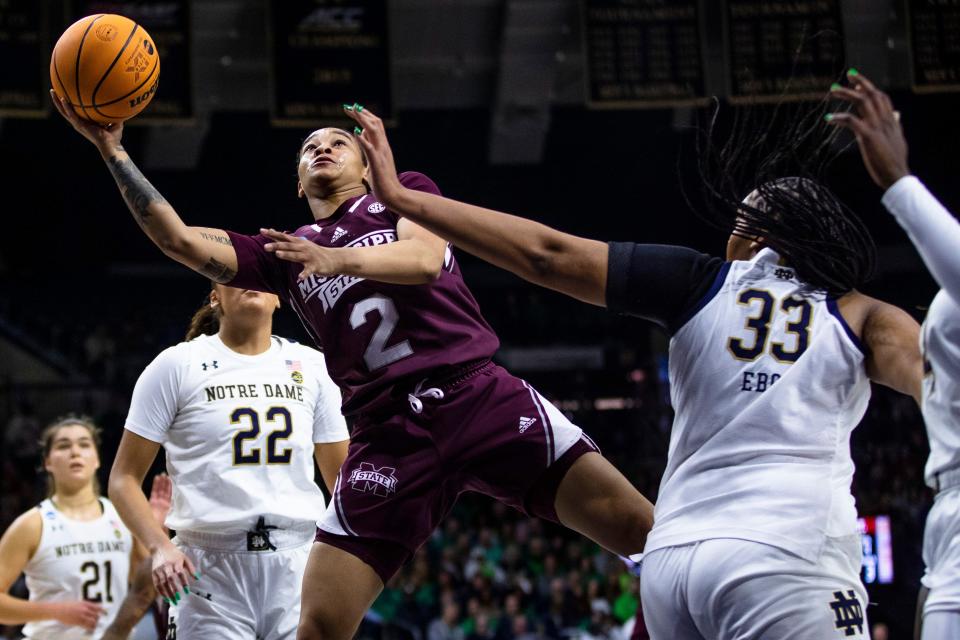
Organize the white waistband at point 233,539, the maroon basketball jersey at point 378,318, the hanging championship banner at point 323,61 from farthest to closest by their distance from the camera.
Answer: the hanging championship banner at point 323,61
the white waistband at point 233,539
the maroon basketball jersey at point 378,318

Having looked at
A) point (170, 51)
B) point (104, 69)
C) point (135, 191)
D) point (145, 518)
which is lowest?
point (145, 518)

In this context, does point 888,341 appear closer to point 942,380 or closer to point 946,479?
point 942,380

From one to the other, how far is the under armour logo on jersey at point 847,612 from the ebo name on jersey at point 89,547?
4444 millimetres

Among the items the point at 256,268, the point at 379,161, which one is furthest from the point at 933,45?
the point at 379,161

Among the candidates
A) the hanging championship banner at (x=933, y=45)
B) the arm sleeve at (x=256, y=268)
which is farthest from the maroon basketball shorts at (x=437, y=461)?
the hanging championship banner at (x=933, y=45)

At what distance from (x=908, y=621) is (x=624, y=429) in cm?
484

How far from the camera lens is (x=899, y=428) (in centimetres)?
1503

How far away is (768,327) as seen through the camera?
8.80 feet

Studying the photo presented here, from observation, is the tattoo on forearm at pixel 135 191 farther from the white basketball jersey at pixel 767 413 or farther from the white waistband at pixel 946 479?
the white waistband at pixel 946 479

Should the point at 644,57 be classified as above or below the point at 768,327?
above

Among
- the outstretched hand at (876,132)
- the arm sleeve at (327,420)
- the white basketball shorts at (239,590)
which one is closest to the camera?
the outstretched hand at (876,132)

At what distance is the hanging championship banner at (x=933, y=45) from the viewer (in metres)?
9.83

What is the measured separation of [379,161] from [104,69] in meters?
1.51

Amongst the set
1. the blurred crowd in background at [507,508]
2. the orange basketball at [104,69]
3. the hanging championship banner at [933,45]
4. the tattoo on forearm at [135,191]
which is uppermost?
the hanging championship banner at [933,45]
